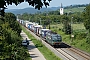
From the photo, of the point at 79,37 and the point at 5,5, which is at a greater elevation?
the point at 5,5

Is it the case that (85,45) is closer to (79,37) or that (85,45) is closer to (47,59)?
(79,37)

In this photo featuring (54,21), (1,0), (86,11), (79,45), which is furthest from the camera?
(54,21)

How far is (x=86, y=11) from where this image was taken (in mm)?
69375

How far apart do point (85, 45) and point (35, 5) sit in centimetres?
4873

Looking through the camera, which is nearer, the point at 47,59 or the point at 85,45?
the point at 47,59

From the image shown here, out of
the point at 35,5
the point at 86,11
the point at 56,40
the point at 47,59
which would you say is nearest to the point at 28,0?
the point at 35,5

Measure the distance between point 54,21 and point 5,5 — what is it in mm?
168192

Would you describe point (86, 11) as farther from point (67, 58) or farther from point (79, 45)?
point (67, 58)

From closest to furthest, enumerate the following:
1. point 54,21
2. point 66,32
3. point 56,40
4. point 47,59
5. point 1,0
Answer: point 1,0
point 47,59
point 56,40
point 66,32
point 54,21

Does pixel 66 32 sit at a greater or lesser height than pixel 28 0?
lesser

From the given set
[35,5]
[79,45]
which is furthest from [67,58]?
[35,5]

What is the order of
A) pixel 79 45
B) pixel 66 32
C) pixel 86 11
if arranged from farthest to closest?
pixel 66 32, pixel 86 11, pixel 79 45

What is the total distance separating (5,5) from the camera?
9.02 metres

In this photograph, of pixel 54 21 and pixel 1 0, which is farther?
pixel 54 21
